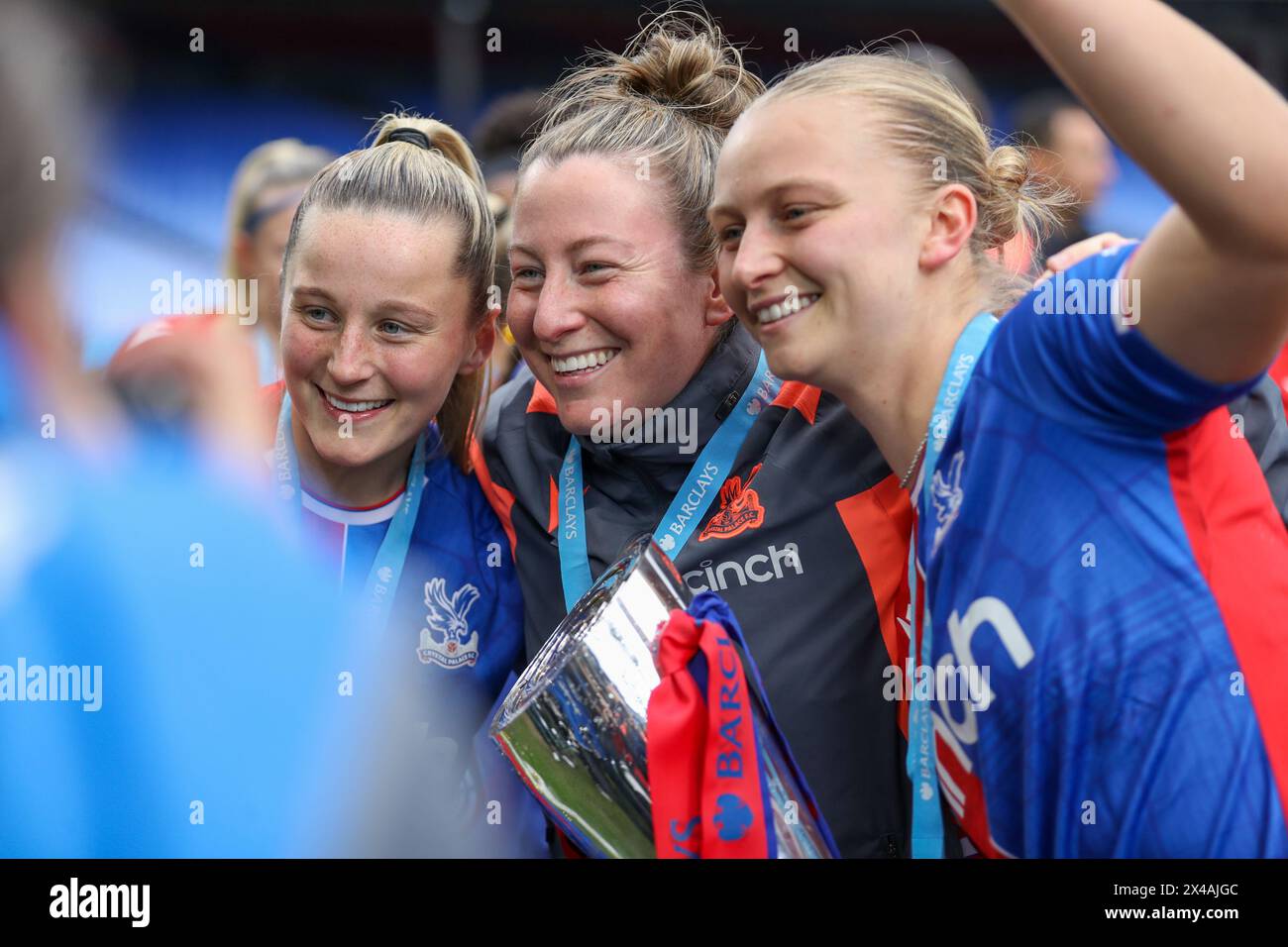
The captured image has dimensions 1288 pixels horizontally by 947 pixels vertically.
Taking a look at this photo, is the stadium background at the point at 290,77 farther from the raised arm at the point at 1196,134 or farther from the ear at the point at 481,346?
the raised arm at the point at 1196,134

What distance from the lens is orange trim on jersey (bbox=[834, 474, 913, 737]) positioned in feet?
6.11

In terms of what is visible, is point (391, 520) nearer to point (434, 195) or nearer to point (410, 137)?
point (434, 195)

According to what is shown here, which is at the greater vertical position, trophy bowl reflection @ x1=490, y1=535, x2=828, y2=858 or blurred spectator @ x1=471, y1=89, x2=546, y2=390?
blurred spectator @ x1=471, y1=89, x2=546, y2=390

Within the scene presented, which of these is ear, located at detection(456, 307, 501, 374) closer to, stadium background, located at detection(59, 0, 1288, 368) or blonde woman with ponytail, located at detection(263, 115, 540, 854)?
blonde woman with ponytail, located at detection(263, 115, 540, 854)

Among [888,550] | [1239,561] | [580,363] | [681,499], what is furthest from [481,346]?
[1239,561]

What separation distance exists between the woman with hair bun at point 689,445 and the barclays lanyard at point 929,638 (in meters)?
0.11

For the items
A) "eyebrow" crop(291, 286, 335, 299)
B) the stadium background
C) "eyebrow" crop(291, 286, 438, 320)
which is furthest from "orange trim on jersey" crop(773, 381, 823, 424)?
the stadium background

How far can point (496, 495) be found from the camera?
85.4 inches

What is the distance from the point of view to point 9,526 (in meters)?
2.21

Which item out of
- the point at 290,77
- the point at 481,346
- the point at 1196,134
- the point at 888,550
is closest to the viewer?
the point at 1196,134

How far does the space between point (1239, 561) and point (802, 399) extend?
769 mm

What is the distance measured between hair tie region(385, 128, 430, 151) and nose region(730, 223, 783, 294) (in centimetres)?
76

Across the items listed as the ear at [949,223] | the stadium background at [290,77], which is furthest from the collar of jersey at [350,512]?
the stadium background at [290,77]
